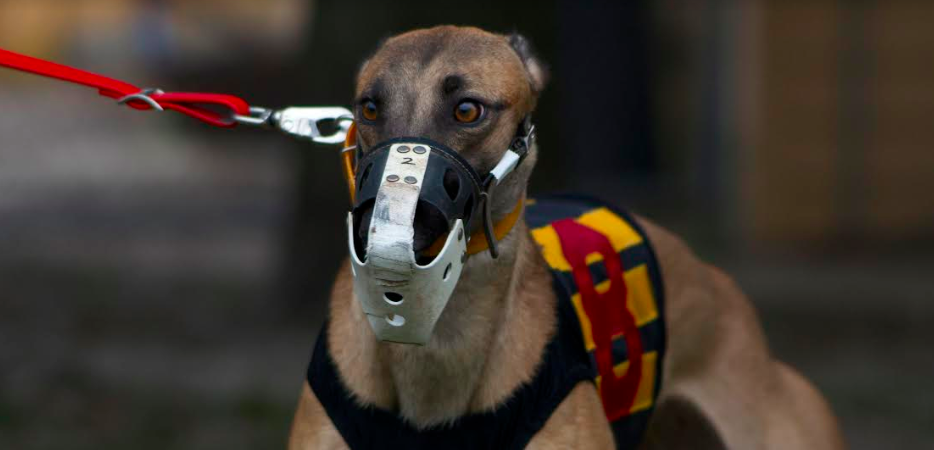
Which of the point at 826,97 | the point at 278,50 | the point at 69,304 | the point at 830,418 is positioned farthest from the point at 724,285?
the point at 278,50

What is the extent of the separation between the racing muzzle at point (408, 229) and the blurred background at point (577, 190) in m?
3.57

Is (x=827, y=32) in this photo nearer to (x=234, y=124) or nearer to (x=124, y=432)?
(x=124, y=432)

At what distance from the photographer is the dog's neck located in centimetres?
330

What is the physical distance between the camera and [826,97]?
1144 centimetres

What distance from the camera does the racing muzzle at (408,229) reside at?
2773 millimetres

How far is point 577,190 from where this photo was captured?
10766 millimetres

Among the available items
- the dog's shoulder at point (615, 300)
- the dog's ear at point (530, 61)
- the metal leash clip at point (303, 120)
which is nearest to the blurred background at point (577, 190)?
the dog's shoulder at point (615, 300)

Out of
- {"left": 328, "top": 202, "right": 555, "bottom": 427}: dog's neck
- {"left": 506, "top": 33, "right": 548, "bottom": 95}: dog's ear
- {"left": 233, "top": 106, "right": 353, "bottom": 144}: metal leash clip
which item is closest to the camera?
{"left": 328, "top": 202, "right": 555, "bottom": 427}: dog's neck

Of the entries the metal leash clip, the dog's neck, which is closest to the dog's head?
the dog's neck

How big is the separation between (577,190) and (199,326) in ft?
11.8

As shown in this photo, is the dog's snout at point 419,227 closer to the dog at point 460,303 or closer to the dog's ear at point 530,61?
the dog at point 460,303

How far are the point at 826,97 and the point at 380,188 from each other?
9.35 m

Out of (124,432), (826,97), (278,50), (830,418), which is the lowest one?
(278,50)

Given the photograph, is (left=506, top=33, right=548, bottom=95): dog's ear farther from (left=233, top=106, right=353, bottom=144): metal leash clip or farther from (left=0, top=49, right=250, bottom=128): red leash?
(left=0, top=49, right=250, bottom=128): red leash
